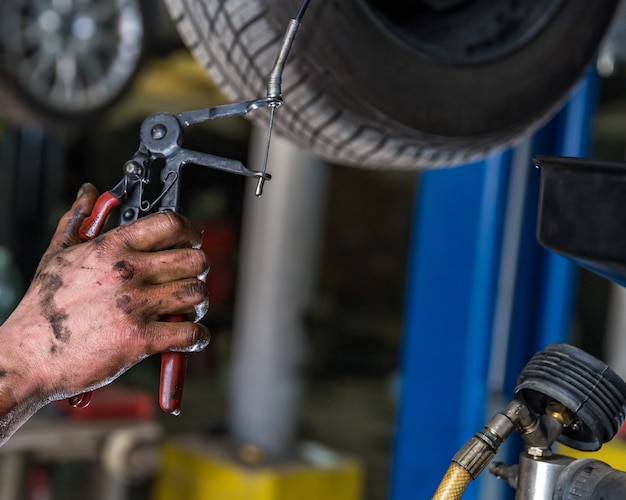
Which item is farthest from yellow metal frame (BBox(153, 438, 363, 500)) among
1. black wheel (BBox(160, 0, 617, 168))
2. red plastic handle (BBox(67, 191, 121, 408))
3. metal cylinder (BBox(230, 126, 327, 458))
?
red plastic handle (BBox(67, 191, 121, 408))

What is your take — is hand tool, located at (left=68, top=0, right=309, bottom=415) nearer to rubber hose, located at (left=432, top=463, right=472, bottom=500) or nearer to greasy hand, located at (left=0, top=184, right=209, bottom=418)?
greasy hand, located at (left=0, top=184, right=209, bottom=418)

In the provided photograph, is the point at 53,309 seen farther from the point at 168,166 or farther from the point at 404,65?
the point at 404,65

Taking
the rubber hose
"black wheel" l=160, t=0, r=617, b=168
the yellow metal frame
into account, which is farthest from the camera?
the yellow metal frame

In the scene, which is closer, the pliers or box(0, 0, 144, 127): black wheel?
the pliers

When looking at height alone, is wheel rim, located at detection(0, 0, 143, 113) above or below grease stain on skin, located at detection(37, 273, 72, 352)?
above

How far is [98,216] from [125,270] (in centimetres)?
7

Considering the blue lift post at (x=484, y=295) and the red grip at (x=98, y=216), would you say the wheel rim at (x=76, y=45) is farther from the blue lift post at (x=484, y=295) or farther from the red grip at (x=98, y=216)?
the red grip at (x=98, y=216)

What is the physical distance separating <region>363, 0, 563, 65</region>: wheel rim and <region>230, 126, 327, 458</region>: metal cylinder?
135cm

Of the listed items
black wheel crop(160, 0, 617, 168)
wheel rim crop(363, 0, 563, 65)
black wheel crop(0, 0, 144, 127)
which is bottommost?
black wheel crop(160, 0, 617, 168)

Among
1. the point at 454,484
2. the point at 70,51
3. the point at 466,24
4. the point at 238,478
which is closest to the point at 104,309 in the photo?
the point at 454,484

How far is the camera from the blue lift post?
4.27ft

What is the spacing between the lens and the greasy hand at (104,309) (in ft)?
2.04

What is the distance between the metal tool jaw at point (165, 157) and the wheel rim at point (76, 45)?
93.2 inches

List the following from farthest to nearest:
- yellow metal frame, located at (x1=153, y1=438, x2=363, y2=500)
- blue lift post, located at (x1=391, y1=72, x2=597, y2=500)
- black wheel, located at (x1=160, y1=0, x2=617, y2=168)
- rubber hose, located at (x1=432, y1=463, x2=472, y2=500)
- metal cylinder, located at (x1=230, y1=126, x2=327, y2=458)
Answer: metal cylinder, located at (x1=230, y1=126, x2=327, y2=458), yellow metal frame, located at (x1=153, y1=438, x2=363, y2=500), blue lift post, located at (x1=391, y1=72, x2=597, y2=500), black wheel, located at (x1=160, y1=0, x2=617, y2=168), rubber hose, located at (x1=432, y1=463, x2=472, y2=500)
